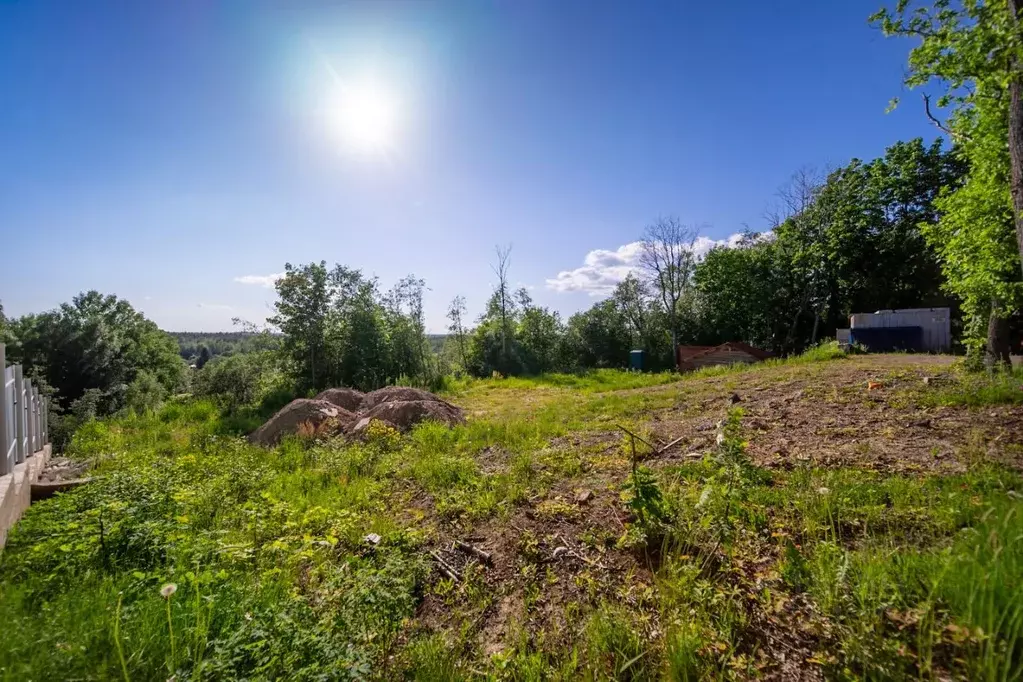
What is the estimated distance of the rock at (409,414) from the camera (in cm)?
729

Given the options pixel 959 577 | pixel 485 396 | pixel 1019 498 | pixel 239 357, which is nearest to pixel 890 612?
pixel 959 577

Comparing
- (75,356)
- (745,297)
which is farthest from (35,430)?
(745,297)

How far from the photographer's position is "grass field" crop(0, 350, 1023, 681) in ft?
5.58

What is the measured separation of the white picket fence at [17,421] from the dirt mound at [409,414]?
3857 millimetres

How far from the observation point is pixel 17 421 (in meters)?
4.23

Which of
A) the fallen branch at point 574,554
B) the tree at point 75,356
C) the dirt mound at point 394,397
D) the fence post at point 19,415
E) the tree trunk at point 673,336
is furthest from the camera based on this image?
the tree trunk at point 673,336

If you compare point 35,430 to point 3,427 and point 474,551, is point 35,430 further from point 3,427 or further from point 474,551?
point 474,551

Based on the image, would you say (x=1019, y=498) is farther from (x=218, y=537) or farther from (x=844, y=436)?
(x=218, y=537)

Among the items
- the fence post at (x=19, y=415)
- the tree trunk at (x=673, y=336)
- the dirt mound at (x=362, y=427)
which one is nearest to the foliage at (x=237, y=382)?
the dirt mound at (x=362, y=427)

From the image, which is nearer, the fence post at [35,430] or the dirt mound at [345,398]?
the fence post at [35,430]

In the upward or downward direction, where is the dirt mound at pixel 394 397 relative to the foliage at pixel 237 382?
downward

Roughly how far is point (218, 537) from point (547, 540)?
2.41 meters

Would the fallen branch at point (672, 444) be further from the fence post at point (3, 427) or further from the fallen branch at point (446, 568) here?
the fence post at point (3, 427)

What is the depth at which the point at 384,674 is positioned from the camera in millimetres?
1816
